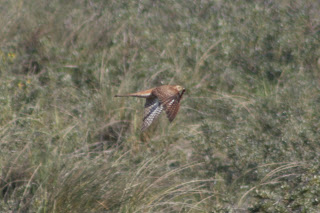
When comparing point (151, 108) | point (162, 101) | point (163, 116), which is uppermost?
point (162, 101)

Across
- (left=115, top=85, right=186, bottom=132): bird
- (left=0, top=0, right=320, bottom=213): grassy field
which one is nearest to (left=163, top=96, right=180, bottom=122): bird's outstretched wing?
(left=115, top=85, right=186, bottom=132): bird

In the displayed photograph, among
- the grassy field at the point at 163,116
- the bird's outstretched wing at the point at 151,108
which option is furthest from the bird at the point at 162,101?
the grassy field at the point at 163,116

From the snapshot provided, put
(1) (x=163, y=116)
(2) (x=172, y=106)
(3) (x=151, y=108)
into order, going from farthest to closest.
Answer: (1) (x=163, y=116), (3) (x=151, y=108), (2) (x=172, y=106)

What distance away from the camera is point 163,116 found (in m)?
6.37

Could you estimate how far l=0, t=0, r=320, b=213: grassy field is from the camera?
4.81m

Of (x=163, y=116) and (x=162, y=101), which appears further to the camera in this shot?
(x=163, y=116)

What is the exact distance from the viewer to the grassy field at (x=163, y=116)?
481 centimetres

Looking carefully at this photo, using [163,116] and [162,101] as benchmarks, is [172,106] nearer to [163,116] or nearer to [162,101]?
[162,101]

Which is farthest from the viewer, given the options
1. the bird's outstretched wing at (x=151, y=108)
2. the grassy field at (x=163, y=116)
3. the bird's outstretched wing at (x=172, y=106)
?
the bird's outstretched wing at (x=151, y=108)

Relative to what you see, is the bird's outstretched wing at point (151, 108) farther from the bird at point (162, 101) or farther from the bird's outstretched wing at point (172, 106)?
the bird's outstretched wing at point (172, 106)

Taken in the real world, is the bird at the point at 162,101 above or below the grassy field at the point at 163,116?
above

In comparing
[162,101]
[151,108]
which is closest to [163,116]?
[151,108]

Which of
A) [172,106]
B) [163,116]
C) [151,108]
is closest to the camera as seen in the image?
[172,106]

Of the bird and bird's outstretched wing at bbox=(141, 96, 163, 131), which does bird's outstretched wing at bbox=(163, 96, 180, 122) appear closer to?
the bird
